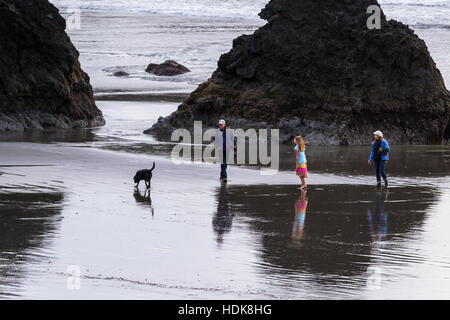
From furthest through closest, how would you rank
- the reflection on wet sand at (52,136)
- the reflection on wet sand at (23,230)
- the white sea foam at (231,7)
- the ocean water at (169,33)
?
1. the white sea foam at (231,7)
2. the ocean water at (169,33)
3. the reflection on wet sand at (52,136)
4. the reflection on wet sand at (23,230)

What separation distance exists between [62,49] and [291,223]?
15926 mm

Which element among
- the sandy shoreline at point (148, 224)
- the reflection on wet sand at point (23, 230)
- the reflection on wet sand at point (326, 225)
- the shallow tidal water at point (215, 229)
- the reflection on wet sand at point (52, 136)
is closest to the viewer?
the sandy shoreline at point (148, 224)

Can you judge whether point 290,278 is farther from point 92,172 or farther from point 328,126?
point 328,126

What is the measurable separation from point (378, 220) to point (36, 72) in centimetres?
1604

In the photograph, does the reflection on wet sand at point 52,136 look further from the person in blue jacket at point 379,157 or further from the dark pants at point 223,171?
the person in blue jacket at point 379,157

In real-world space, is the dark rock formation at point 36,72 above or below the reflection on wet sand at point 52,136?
above

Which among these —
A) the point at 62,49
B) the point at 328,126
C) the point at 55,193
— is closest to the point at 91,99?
the point at 62,49

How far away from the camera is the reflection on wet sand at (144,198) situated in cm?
1570

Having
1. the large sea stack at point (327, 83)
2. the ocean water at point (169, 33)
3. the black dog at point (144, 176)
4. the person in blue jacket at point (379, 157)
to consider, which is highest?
the ocean water at point (169, 33)

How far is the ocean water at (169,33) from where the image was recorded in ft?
164

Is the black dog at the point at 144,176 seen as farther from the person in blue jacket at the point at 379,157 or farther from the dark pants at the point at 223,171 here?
the person in blue jacket at the point at 379,157

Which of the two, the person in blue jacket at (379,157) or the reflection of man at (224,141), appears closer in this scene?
the person in blue jacket at (379,157)

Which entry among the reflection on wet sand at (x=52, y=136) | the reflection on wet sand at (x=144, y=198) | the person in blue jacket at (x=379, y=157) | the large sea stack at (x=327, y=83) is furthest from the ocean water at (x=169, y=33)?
the reflection on wet sand at (x=144, y=198)

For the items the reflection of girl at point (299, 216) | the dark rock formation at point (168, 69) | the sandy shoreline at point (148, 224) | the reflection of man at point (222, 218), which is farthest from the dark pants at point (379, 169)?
the dark rock formation at point (168, 69)
